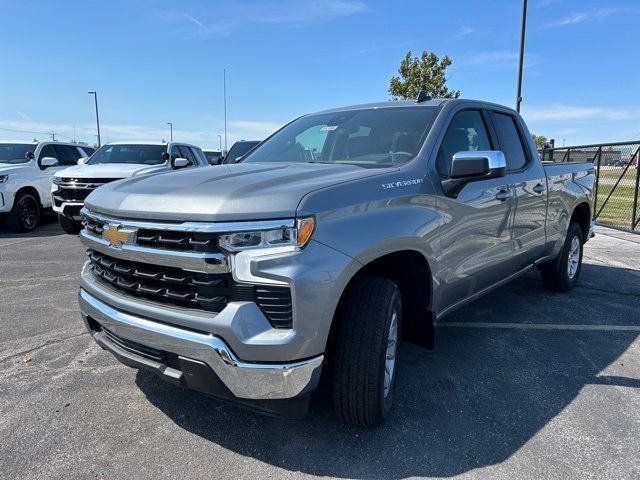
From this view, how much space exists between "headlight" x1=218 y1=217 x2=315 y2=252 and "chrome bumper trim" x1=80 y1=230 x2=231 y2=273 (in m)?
0.07

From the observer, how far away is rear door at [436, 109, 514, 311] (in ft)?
10.2

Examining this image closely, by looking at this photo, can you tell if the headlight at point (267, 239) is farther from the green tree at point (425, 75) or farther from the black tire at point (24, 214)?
the green tree at point (425, 75)

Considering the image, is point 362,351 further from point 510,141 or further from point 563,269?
point 563,269

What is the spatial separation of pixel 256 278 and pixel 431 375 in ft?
6.06

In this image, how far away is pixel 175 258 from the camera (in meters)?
2.20

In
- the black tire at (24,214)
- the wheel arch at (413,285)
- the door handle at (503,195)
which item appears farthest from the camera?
the black tire at (24,214)

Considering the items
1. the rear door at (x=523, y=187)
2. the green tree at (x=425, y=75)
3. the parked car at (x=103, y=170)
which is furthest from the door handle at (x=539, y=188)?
the green tree at (x=425, y=75)

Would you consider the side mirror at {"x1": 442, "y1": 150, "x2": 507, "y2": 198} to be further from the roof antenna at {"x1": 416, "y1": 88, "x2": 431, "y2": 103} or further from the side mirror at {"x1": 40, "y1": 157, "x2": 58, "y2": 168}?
the side mirror at {"x1": 40, "y1": 157, "x2": 58, "y2": 168}

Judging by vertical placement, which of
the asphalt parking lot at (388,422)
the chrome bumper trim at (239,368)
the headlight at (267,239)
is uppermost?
the headlight at (267,239)

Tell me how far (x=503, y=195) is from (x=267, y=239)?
2.30 m

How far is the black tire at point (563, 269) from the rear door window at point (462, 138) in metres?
2.08

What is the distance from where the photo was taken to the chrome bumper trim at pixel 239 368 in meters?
2.11

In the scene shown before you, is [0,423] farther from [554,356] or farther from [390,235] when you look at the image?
[554,356]

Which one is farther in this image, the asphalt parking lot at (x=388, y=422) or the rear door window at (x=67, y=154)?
the rear door window at (x=67, y=154)
